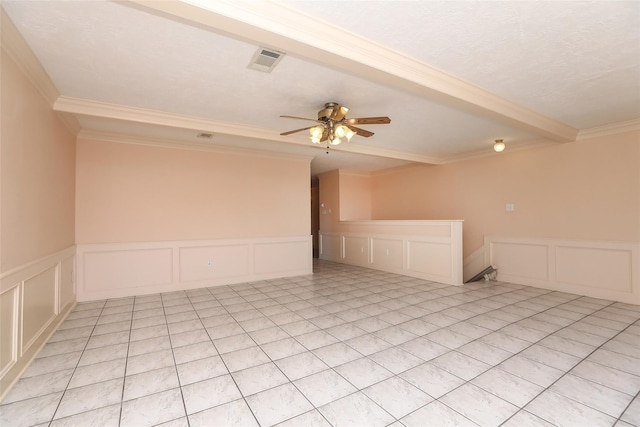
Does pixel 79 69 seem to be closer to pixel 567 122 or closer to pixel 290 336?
pixel 290 336

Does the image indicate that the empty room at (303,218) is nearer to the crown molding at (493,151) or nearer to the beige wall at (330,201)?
the crown molding at (493,151)

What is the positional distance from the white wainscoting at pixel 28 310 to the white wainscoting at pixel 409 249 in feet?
18.0

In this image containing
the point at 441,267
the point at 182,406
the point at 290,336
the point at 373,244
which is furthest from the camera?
the point at 373,244

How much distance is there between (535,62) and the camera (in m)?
2.54

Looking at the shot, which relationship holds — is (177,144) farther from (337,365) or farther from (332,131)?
(337,365)

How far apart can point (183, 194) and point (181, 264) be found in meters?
1.21

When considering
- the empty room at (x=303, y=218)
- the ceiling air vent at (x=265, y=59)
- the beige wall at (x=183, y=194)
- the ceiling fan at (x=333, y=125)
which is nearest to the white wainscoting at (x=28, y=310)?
the empty room at (x=303, y=218)

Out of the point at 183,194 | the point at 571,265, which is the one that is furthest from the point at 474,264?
the point at 183,194

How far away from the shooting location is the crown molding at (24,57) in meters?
1.99

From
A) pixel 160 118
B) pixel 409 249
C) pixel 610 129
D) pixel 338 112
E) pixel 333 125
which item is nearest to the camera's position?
pixel 338 112

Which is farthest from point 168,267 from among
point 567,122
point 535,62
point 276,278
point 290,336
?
point 567,122

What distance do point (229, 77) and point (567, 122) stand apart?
4.60 metres

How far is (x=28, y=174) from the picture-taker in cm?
256

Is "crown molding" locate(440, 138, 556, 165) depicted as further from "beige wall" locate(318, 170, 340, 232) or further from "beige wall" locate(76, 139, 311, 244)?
"beige wall" locate(76, 139, 311, 244)
